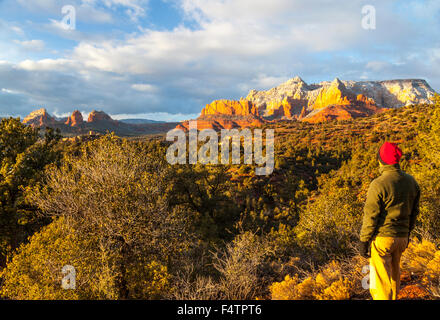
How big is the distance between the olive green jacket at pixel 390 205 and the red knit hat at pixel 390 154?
82mm

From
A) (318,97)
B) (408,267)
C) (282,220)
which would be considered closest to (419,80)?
(318,97)

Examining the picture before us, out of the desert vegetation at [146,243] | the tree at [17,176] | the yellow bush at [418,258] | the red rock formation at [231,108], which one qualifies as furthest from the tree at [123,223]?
the red rock formation at [231,108]

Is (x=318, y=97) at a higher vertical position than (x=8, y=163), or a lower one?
higher

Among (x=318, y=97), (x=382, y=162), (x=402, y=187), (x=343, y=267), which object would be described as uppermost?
(x=318, y=97)

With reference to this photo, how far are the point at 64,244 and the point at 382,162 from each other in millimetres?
8295

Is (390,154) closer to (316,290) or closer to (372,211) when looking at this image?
(372,211)

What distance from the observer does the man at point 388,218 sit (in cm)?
333

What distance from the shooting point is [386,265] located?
3494 millimetres

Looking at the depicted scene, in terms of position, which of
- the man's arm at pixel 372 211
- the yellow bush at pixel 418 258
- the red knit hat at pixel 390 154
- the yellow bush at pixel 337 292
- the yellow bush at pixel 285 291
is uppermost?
the red knit hat at pixel 390 154

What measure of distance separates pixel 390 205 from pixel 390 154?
2.40 feet

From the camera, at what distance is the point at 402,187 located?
130 inches

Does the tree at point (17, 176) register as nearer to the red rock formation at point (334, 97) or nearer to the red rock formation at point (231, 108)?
the red rock formation at point (334, 97)
